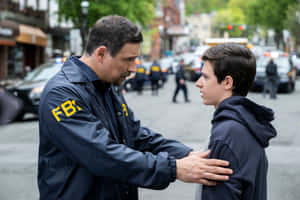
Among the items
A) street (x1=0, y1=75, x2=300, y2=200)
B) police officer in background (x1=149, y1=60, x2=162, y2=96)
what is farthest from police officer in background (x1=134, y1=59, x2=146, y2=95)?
street (x1=0, y1=75, x2=300, y2=200)

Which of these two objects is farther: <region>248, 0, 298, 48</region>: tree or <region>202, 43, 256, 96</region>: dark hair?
<region>248, 0, 298, 48</region>: tree

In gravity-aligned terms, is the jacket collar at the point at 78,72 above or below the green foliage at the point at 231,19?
below

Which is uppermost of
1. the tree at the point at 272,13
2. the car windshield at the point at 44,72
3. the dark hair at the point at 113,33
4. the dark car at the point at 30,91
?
the tree at the point at 272,13

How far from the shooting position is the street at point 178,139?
6.42 metres

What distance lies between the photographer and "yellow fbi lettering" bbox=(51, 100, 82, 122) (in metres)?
2.40

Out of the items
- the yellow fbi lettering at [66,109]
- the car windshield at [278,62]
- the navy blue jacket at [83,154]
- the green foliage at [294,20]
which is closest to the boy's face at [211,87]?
the navy blue jacket at [83,154]

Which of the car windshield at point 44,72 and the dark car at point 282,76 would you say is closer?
the car windshield at point 44,72

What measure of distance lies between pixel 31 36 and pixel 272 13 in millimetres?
39804

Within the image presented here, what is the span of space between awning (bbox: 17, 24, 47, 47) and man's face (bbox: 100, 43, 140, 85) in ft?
97.2

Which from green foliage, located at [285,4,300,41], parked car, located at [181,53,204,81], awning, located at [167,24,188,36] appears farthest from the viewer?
awning, located at [167,24,188,36]

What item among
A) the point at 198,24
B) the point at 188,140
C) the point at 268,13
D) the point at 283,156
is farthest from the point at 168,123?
the point at 198,24

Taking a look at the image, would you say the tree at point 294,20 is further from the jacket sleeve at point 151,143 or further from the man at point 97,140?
the man at point 97,140

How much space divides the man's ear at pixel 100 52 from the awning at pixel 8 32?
26.1 metres

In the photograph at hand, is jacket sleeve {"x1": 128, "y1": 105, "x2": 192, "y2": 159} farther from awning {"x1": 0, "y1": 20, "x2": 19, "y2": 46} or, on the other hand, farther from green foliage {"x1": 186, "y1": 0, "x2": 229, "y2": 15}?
green foliage {"x1": 186, "y1": 0, "x2": 229, "y2": 15}
